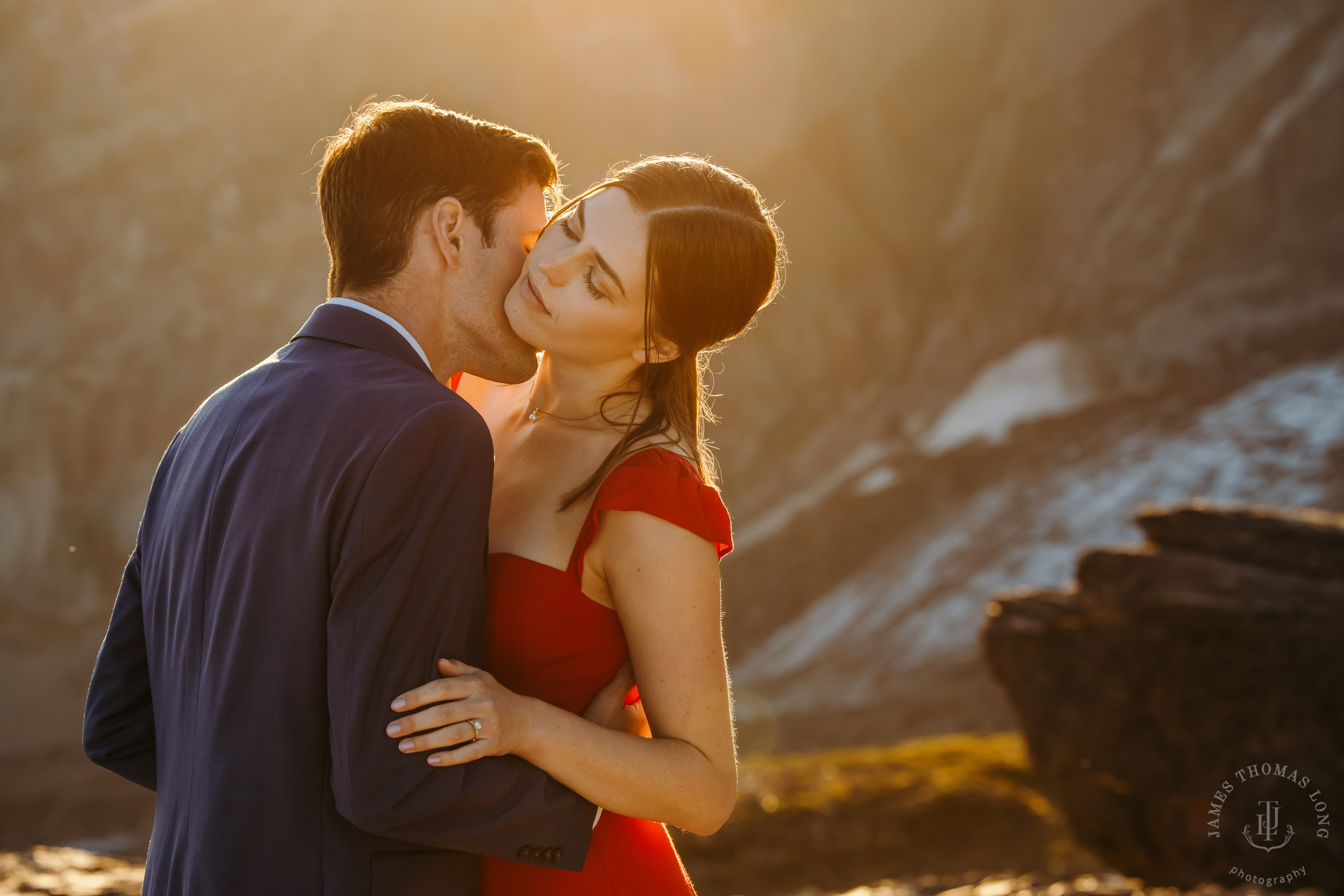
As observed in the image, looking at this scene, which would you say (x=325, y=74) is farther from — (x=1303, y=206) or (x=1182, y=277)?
(x=1303, y=206)

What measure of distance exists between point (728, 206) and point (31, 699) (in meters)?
39.7

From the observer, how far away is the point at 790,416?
130 ft

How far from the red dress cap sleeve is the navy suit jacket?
1.47 ft

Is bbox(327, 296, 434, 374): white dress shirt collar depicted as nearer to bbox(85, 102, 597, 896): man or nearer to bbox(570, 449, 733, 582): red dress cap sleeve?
bbox(85, 102, 597, 896): man

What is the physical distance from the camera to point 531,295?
2.91m

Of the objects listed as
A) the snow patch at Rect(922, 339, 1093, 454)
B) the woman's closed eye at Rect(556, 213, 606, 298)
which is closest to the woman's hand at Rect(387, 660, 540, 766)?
the woman's closed eye at Rect(556, 213, 606, 298)

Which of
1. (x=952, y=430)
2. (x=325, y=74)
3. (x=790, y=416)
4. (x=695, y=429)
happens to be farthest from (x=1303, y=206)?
(x=695, y=429)

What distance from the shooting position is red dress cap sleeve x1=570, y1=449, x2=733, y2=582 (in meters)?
2.60

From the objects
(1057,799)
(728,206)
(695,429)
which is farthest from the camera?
(1057,799)

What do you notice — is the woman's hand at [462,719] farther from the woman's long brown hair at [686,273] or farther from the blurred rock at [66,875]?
the blurred rock at [66,875]

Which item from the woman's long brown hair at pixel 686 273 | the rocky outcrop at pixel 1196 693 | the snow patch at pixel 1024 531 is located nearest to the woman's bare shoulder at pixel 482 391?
the woman's long brown hair at pixel 686 273

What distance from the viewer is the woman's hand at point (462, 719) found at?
2076mm

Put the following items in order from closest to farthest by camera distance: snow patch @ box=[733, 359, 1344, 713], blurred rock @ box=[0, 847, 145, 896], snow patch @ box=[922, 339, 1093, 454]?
blurred rock @ box=[0, 847, 145, 896] → snow patch @ box=[733, 359, 1344, 713] → snow patch @ box=[922, 339, 1093, 454]

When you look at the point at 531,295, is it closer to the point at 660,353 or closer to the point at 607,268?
the point at 607,268
